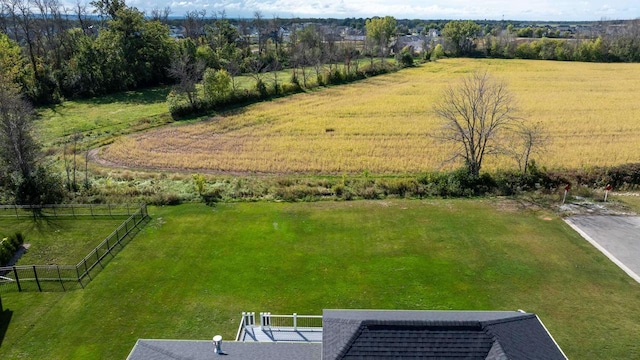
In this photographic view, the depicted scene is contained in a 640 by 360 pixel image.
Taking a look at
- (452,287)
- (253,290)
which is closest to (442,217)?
(452,287)

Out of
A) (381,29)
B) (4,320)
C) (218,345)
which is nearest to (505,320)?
(218,345)

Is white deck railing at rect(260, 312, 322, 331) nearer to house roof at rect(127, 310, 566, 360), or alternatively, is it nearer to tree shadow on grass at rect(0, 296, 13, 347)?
house roof at rect(127, 310, 566, 360)

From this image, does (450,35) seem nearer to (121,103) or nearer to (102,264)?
(121,103)

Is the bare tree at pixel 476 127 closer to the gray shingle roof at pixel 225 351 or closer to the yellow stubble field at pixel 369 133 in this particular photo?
the yellow stubble field at pixel 369 133

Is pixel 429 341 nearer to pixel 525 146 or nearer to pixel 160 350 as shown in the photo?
pixel 160 350

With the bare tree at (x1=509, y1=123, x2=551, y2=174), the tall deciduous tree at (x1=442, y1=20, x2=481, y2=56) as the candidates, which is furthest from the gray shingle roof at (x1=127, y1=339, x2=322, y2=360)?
the tall deciduous tree at (x1=442, y1=20, x2=481, y2=56)

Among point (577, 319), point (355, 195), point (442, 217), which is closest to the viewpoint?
point (577, 319)

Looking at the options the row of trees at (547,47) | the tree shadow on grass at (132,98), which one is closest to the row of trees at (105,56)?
the tree shadow on grass at (132,98)
